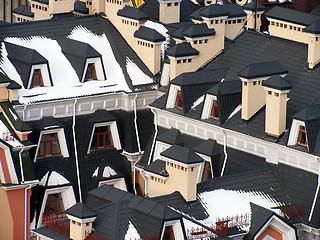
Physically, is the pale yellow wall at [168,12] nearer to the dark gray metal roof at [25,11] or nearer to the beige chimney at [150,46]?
the beige chimney at [150,46]

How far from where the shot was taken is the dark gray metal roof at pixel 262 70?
8594 centimetres

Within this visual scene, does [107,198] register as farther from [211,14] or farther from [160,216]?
[211,14]

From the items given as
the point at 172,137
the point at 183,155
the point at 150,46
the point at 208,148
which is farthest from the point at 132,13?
the point at 183,155

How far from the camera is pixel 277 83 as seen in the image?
8388 cm

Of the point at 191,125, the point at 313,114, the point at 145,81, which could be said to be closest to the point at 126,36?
the point at 145,81

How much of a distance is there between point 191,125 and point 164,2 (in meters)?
14.2

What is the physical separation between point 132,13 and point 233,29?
7.18 metres

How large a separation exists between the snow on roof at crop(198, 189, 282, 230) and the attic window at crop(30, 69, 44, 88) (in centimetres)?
1567

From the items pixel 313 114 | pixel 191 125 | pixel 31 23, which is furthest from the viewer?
pixel 31 23

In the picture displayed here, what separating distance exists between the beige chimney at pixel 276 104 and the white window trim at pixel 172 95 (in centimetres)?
801

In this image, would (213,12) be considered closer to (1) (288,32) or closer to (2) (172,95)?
(1) (288,32)

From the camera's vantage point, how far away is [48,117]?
9138 centimetres

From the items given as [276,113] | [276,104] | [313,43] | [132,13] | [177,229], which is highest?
[313,43]

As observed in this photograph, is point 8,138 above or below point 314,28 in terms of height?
below
